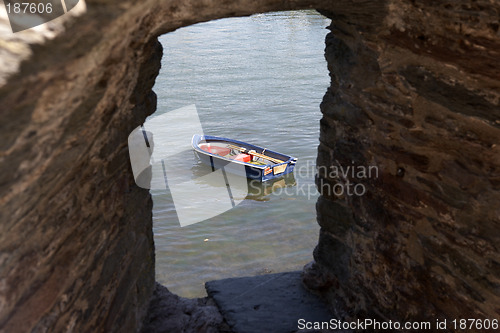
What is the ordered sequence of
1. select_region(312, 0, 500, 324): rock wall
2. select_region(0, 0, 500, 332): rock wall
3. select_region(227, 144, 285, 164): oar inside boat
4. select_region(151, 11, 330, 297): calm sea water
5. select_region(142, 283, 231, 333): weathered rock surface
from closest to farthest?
1. select_region(0, 0, 500, 332): rock wall
2. select_region(312, 0, 500, 324): rock wall
3. select_region(142, 283, 231, 333): weathered rock surface
4. select_region(151, 11, 330, 297): calm sea water
5. select_region(227, 144, 285, 164): oar inside boat

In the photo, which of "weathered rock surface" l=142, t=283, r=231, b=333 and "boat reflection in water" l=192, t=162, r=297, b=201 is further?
"boat reflection in water" l=192, t=162, r=297, b=201

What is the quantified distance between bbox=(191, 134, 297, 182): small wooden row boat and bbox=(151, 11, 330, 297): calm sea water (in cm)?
52

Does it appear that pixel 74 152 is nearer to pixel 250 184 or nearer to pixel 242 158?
pixel 242 158

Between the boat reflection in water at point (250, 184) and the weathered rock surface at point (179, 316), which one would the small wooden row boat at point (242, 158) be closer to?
the boat reflection in water at point (250, 184)

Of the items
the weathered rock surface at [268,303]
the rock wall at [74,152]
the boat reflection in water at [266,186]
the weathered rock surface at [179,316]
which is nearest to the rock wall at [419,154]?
the weathered rock surface at [268,303]

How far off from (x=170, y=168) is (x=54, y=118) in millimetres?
14628

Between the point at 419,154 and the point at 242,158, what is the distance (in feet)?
40.7

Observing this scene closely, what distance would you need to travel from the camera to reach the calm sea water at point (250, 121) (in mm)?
11266

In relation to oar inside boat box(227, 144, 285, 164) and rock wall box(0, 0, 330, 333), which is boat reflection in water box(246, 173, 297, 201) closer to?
oar inside boat box(227, 144, 285, 164)

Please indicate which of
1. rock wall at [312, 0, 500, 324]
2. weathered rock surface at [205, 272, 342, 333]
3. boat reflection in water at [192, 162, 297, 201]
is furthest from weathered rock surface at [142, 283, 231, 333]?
boat reflection in water at [192, 162, 297, 201]

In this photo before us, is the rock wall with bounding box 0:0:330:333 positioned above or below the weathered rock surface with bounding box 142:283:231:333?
above

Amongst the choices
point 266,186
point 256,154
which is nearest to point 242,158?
point 256,154

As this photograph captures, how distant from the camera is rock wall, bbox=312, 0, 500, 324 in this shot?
2.21 metres

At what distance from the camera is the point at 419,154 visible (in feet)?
8.36
